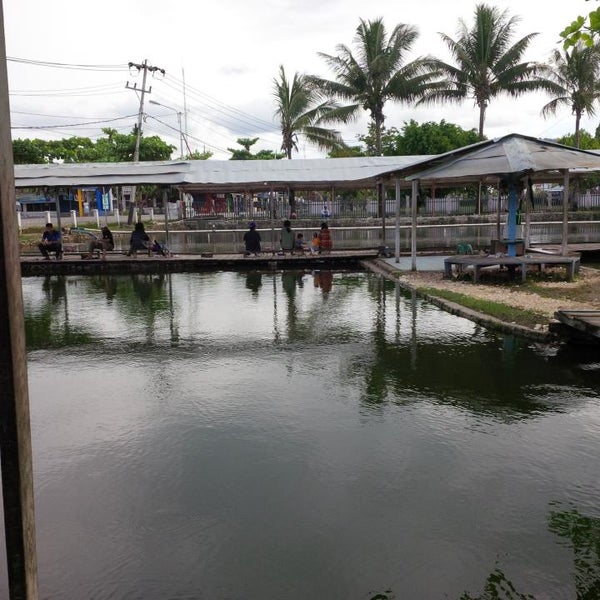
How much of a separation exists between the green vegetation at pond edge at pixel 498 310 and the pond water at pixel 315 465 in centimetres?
55

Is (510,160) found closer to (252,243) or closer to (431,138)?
(252,243)

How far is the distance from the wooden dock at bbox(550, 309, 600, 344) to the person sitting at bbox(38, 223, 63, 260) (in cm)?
1696

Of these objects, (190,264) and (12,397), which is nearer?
(12,397)

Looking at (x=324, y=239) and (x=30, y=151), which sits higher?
(x=30, y=151)

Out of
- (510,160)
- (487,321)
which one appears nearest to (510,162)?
(510,160)

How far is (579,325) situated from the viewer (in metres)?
7.45

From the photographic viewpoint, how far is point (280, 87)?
3312cm

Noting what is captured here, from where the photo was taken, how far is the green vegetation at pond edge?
358 inches

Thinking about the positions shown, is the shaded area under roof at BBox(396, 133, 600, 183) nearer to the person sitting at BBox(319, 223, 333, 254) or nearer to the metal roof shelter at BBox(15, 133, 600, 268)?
the metal roof shelter at BBox(15, 133, 600, 268)

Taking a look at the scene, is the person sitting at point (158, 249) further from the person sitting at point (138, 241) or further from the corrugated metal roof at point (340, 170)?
the corrugated metal roof at point (340, 170)

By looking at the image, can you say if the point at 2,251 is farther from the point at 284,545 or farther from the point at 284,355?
the point at 284,355

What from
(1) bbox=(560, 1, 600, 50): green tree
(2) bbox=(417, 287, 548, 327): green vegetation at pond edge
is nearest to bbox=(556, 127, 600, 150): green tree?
(2) bbox=(417, 287, 548, 327): green vegetation at pond edge

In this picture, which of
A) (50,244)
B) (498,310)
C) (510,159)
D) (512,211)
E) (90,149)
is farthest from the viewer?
(90,149)

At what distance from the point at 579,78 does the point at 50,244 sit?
85.0 ft
